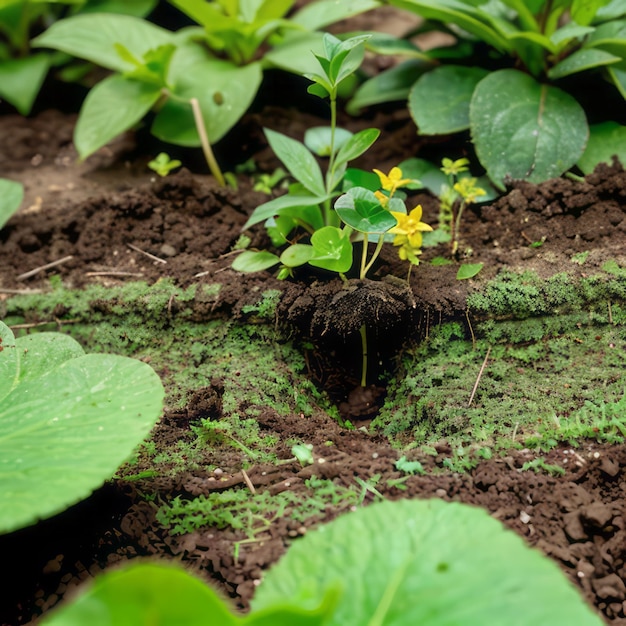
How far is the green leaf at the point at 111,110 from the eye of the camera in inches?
89.0

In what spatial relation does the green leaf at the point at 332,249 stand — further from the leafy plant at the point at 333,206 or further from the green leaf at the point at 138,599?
the green leaf at the point at 138,599

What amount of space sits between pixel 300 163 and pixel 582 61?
101 cm

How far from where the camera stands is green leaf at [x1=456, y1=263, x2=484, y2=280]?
1.78 meters

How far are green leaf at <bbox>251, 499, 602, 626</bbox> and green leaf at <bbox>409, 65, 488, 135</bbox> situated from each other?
1451 mm

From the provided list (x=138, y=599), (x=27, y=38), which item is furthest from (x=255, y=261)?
(x=27, y=38)

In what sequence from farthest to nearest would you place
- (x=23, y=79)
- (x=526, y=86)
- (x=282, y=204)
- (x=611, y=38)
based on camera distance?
(x=23, y=79) → (x=526, y=86) → (x=611, y=38) → (x=282, y=204)

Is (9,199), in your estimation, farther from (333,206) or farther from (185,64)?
(333,206)

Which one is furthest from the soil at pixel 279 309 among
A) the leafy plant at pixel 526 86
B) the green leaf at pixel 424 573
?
the green leaf at pixel 424 573

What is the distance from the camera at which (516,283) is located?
5.73 feet

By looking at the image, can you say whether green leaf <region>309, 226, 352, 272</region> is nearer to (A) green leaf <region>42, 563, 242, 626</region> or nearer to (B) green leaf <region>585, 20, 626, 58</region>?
(A) green leaf <region>42, 563, 242, 626</region>

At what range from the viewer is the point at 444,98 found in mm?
2189

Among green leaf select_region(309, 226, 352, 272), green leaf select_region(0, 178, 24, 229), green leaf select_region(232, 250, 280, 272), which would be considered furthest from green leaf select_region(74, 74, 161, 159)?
green leaf select_region(309, 226, 352, 272)

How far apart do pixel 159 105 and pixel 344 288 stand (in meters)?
1.31

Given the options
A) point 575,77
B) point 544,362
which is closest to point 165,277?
point 544,362
